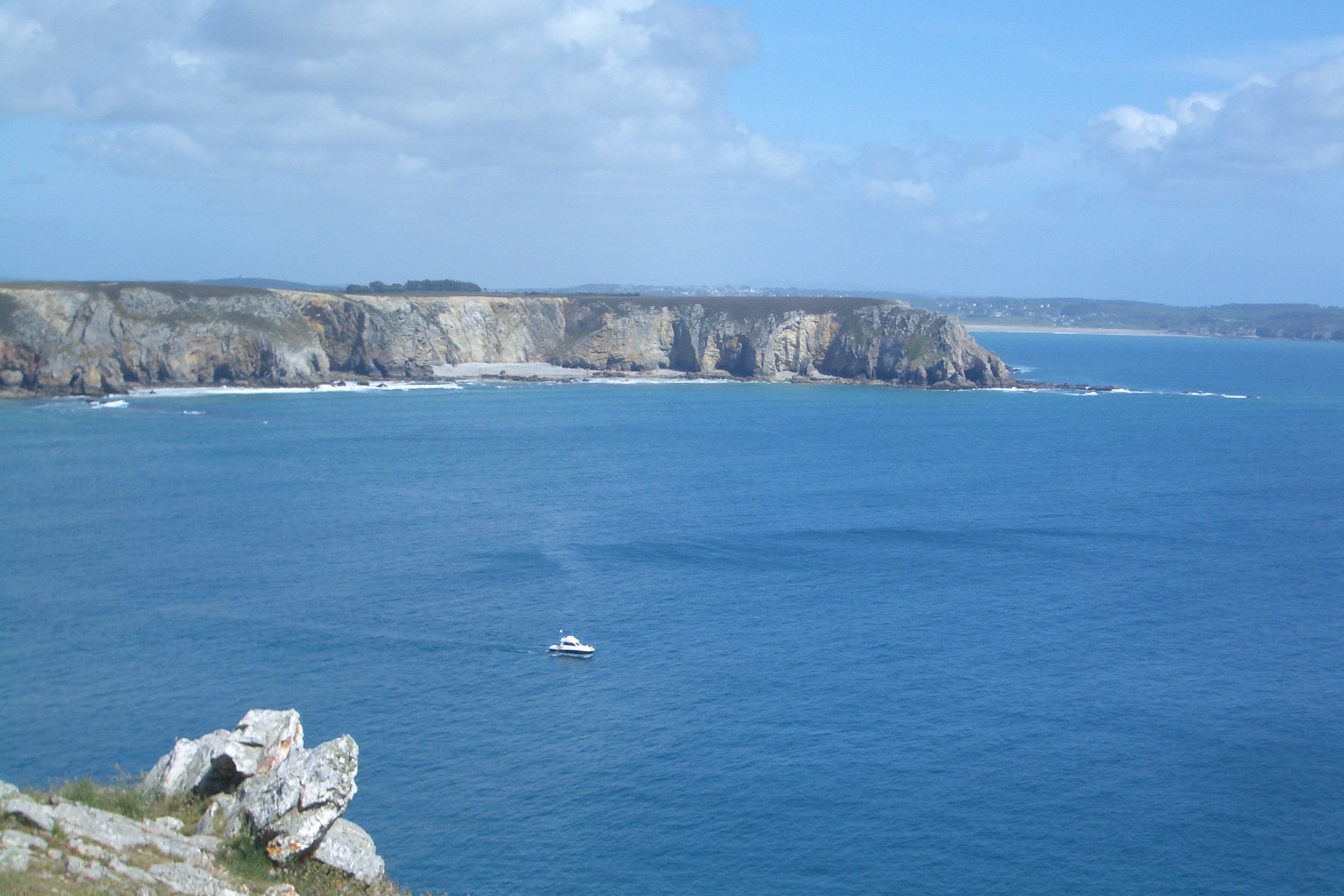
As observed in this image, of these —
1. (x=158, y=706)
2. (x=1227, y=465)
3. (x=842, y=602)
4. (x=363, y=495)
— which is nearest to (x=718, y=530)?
(x=842, y=602)

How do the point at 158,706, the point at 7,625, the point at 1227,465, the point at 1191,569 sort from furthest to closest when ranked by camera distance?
the point at 1227,465 < the point at 1191,569 < the point at 7,625 < the point at 158,706

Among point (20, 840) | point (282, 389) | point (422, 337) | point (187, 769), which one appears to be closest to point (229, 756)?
point (187, 769)

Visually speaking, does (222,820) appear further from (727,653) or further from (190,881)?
(727,653)

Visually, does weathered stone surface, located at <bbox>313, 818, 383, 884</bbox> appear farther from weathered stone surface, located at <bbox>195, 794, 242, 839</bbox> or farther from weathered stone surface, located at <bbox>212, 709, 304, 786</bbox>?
weathered stone surface, located at <bbox>212, 709, 304, 786</bbox>

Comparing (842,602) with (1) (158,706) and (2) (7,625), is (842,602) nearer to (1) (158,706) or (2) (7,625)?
(1) (158,706)

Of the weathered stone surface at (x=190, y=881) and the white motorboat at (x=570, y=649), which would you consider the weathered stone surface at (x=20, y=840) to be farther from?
the white motorboat at (x=570, y=649)

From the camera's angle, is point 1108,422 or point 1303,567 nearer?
point 1303,567

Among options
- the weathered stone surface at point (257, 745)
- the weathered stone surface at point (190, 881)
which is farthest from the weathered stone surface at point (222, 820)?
the weathered stone surface at point (190, 881)

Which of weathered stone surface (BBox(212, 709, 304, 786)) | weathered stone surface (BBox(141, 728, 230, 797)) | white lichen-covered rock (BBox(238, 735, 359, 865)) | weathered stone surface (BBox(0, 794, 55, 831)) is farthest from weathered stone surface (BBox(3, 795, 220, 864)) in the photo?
weathered stone surface (BBox(212, 709, 304, 786))
